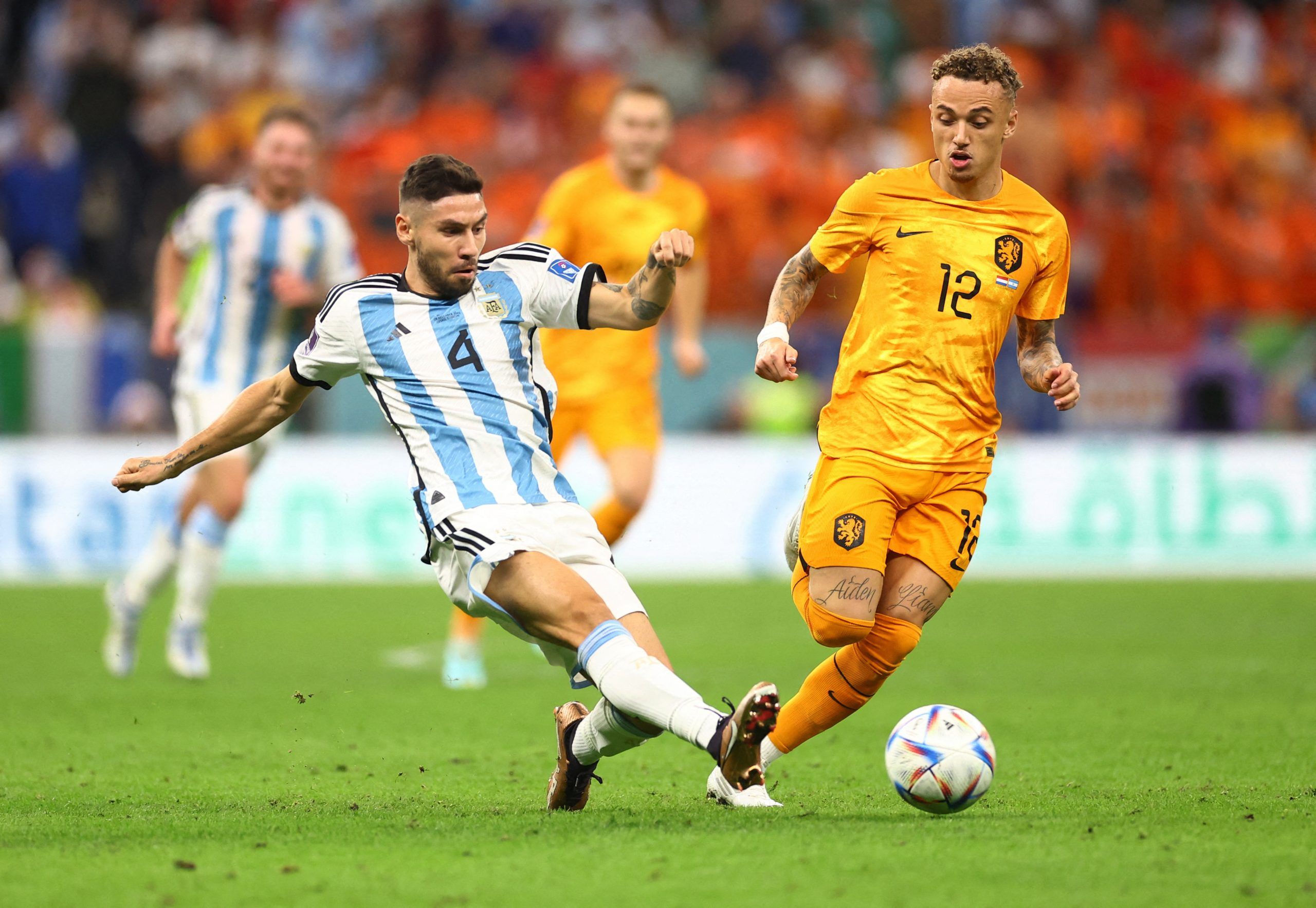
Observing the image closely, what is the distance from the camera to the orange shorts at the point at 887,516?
5141 millimetres

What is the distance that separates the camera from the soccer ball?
4793 mm

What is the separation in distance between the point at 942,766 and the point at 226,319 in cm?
524

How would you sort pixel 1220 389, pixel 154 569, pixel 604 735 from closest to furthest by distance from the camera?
1. pixel 604 735
2. pixel 154 569
3. pixel 1220 389

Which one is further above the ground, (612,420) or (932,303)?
(932,303)

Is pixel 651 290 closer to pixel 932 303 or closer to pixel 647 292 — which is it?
pixel 647 292

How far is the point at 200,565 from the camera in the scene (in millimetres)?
8586

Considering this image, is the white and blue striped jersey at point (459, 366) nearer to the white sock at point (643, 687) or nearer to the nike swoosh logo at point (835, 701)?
the white sock at point (643, 687)

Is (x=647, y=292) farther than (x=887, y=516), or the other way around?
(x=887, y=516)

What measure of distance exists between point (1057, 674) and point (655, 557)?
6317 millimetres

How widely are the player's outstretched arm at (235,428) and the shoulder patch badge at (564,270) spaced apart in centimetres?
83

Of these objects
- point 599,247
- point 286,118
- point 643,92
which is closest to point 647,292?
point 599,247

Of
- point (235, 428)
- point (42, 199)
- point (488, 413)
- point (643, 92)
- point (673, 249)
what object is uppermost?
point (643, 92)

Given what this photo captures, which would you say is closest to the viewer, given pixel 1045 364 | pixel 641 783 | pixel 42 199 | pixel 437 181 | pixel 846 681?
pixel 437 181

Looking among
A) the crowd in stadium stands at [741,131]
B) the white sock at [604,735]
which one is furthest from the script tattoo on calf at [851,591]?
the crowd in stadium stands at [741,131]
